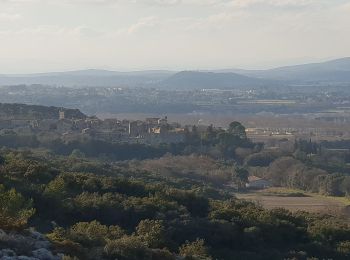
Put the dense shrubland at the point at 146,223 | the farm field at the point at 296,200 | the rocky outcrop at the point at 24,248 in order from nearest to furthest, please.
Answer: the rocky outcrop at the point at 24,248
the dense shrubland at the point at 146,223
the farm field at the point at 296,200

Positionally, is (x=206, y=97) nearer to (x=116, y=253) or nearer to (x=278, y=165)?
(x=278, y=165)

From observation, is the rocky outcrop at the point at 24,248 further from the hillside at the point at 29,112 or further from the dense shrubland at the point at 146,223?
the hillside at the point at 29,112

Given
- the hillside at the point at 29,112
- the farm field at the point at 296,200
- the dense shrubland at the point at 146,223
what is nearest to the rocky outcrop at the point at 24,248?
the dense shrubland at the point at 146,223

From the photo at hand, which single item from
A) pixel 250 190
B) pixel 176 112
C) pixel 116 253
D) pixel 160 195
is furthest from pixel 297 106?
pixel 116 253

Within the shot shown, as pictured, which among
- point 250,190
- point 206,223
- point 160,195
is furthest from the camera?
point 250,190

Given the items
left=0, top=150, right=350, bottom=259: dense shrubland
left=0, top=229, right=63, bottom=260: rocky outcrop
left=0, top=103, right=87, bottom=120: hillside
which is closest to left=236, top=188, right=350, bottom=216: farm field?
left=0, top=150, right=350, bottom=259: dense shrubland

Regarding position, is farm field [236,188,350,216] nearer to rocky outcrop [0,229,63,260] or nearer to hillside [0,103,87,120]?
rocky outcrop [0,229,63,260]

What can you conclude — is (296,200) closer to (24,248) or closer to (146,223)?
(146,223)
